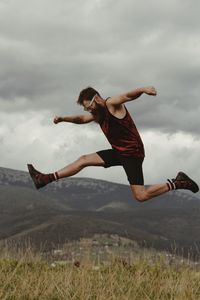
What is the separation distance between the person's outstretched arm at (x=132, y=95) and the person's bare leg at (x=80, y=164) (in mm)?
1126

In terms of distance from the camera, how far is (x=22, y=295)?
6.14 m

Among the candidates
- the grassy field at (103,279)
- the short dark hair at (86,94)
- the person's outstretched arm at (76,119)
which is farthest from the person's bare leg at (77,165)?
the grassy field at (103,279)

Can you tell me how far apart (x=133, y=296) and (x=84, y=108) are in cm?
390

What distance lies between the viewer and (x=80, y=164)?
9484mm

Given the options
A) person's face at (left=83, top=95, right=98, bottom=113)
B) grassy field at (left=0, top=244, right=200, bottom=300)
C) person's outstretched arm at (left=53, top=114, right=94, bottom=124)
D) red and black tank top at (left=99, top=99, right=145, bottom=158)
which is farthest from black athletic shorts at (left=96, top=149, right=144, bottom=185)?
grassy field at (left=0, top=244, right=200, bottom=300)

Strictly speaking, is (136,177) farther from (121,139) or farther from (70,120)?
(70,120)

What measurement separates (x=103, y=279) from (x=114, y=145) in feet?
9.53

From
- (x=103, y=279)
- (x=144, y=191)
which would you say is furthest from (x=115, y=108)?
(x=103, y=279)

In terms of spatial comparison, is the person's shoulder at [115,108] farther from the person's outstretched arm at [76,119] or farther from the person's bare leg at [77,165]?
the person's bare leg at [77,165]

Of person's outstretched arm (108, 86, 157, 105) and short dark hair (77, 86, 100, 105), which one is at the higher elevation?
short dark hair (77, 86, 100, 105)

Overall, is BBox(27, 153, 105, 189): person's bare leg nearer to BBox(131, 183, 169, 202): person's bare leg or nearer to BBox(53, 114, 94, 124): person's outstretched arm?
BBox(53, 114, 94, 124): person's outstretched arm

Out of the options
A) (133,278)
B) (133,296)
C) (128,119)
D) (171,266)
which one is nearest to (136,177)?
(128,119)

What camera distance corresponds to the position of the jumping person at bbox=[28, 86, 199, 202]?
916cm

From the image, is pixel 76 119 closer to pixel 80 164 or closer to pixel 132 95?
pixel 80 164
